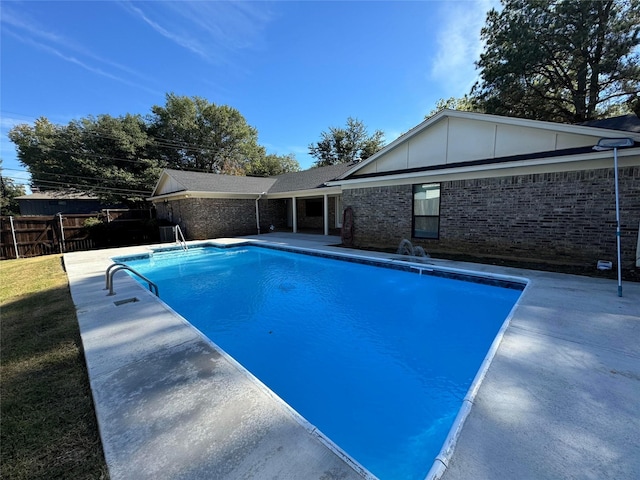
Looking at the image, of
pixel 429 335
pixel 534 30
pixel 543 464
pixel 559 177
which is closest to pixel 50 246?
pixel 429 335

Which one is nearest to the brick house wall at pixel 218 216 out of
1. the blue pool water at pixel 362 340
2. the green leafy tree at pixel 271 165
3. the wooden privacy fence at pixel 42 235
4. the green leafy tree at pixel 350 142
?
the wooden privacy fence at pixel 42 235

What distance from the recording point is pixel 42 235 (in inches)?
485

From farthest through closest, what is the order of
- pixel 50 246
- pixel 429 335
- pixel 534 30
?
1. pixel 534 30
2. pixel 50 246
3. pixel 429 335

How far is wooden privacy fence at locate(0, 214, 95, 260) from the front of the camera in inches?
452

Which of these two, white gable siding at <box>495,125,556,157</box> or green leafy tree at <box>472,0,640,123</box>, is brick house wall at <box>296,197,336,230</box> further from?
green leafy tree at <box>472,0,640,123</box>

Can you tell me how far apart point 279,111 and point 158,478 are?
27.9 m

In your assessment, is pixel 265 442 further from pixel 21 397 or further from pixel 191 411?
pixel 21 397

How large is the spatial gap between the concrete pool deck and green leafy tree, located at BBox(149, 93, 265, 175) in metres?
28.6

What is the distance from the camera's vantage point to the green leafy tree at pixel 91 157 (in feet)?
74.1

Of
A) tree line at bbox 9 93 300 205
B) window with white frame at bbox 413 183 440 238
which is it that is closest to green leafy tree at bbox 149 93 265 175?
tree line at bbox 9 93 300 205

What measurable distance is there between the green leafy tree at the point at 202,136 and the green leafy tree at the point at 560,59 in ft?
77.1

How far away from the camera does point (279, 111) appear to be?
25.7 meters

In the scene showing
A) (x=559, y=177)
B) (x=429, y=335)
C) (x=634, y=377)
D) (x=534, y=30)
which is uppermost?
(x=534, y=30)

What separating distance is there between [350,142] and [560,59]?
1967 cm
